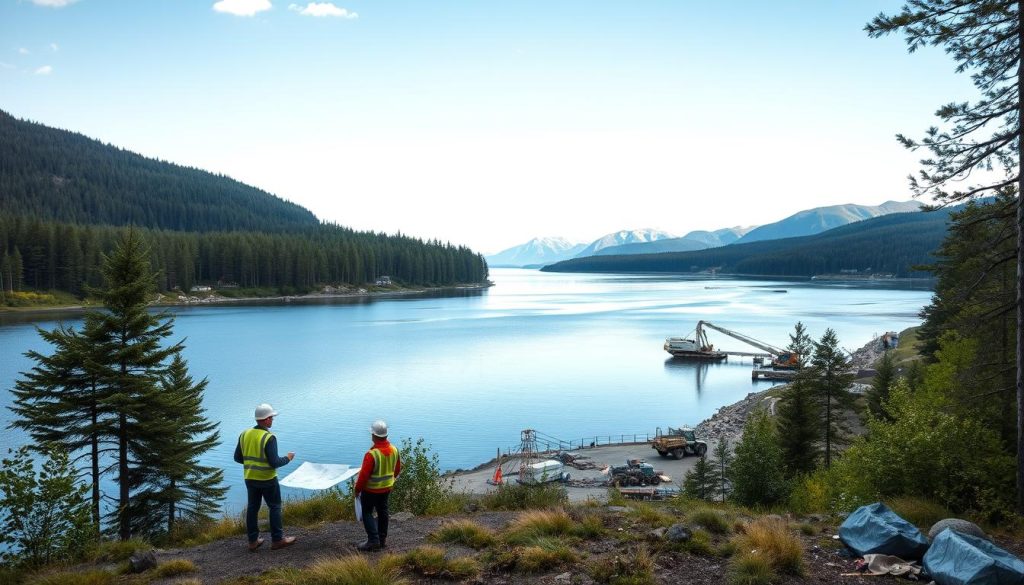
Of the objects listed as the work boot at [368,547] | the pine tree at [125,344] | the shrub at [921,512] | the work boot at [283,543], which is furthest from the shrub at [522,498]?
the pine tree at [125,344]

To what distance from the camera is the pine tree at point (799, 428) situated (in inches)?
1019

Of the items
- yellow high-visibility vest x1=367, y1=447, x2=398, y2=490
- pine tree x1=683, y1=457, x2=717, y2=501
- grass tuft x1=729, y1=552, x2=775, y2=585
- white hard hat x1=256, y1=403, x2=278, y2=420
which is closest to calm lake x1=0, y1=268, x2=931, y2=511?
pine tree x1=683, y1=457, x2=717, y2=501

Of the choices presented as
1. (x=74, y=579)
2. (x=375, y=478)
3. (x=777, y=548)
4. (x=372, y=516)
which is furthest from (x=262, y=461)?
(x=777, y=548)

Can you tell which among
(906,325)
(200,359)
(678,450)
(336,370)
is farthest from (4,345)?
(906,325)

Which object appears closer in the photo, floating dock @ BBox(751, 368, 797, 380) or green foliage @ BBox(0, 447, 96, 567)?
green foliage @ BBox(0, 447, 96, 567)

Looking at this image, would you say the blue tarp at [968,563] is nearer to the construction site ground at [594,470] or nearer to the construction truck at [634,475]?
the construction site ground at [594,470]

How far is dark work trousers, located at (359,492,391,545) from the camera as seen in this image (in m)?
9.67

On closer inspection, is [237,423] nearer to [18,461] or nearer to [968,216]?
[18,461]

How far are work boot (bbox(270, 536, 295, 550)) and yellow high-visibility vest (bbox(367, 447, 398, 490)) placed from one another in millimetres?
1844

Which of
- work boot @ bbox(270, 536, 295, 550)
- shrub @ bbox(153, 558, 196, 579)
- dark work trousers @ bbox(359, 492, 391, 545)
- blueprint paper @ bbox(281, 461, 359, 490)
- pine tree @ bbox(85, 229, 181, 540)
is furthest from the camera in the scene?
pine tree @ bbox(85, 229, 181, 540)

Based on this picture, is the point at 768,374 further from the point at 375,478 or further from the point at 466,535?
the point at 375,478

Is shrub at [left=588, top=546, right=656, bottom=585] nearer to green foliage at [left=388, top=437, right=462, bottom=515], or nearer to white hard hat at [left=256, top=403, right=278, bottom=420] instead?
white hard hat at [left=256, top=403, right=278, bottom=420]

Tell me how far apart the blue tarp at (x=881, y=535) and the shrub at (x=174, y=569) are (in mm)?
9990

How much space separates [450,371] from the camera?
5894 cm
